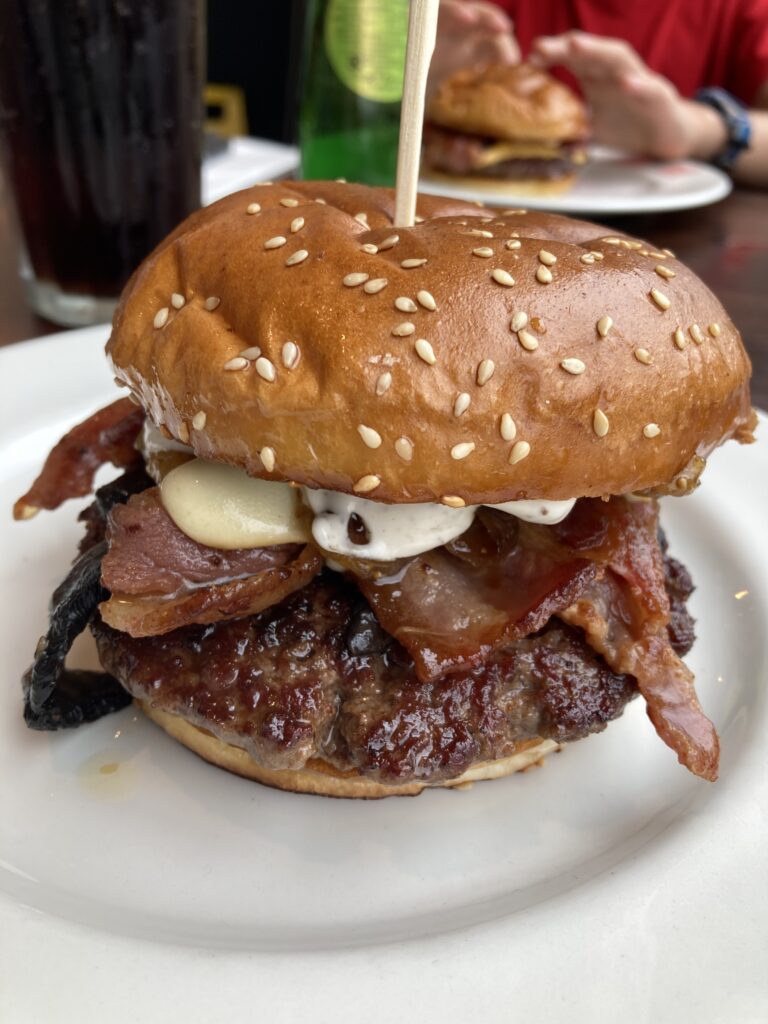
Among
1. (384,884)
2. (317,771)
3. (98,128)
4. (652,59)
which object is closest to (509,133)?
(652,59)

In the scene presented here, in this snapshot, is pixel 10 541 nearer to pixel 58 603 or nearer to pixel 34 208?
pixel 58 603

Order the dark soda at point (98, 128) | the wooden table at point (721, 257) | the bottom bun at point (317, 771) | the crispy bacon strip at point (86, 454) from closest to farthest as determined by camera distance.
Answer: the bottom bun at point (317, 771), the crispy bacon strip at point (86, 454), the dark soda at point (98, 128), the wooden table at point (721, 257)

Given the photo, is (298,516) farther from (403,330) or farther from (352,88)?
(352,88)

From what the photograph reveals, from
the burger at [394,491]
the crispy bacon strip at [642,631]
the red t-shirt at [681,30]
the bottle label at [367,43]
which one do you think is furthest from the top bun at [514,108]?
the crispy bacon strip at [642,631]

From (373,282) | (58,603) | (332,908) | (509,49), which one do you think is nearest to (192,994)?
(332,908)

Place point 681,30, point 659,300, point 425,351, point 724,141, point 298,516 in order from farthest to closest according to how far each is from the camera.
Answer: point 681,30, point 724,141, point 298,516, point 659,300, point 425,351

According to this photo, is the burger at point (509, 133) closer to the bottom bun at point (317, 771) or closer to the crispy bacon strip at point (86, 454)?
the crispy bacon strip at point (86, 454)
